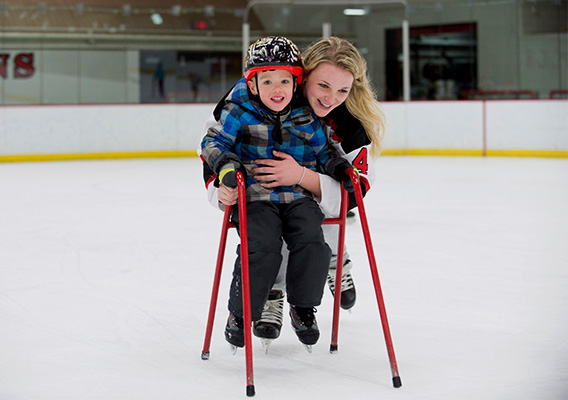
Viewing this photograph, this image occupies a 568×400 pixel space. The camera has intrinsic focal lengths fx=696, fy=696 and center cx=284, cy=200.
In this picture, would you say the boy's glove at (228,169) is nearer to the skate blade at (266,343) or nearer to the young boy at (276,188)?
the young boy at (276,188)

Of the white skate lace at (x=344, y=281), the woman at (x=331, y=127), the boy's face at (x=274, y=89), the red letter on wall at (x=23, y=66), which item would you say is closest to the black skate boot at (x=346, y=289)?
the white skate lace at (x=344, y=281)

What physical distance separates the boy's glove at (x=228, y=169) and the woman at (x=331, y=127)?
8 cm

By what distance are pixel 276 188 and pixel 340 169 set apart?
146 mm

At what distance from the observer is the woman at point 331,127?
4.90ft

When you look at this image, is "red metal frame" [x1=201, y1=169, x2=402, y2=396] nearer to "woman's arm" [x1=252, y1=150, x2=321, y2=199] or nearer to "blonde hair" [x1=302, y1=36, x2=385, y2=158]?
"woman's arm" [x1=252, y1=150, x2=321, y2=199]

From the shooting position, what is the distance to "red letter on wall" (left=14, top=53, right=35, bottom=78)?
8.79 m

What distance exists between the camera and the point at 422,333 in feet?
5.87

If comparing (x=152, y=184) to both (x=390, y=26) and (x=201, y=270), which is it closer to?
(x=201, y=270)

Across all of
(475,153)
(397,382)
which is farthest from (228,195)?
(475,153)

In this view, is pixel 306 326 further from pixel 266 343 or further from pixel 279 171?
pixel 279 171

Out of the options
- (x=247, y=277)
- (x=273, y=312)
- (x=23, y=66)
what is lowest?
(x=273, y=312)

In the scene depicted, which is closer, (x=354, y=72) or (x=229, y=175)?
(x=229, y=175)

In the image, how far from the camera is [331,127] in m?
1.64

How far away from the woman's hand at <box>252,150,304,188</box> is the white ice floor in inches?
16.2
